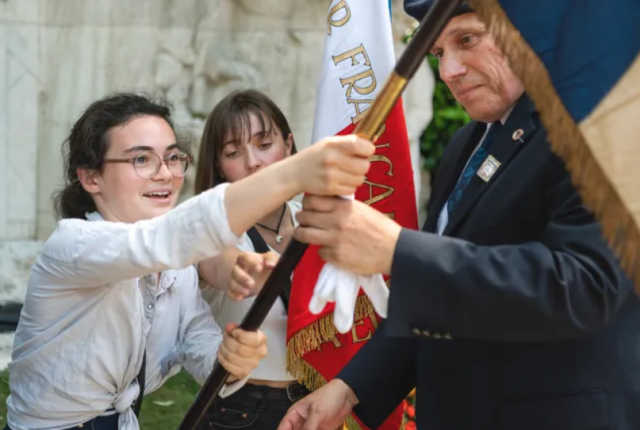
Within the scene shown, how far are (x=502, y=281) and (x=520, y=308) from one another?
0.25 ft

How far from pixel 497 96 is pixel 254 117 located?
149 cm

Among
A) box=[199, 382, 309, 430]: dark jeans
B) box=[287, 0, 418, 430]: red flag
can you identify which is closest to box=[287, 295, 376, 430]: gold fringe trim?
box=[287, 0, 418, 430]: red flag

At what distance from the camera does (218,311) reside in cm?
381

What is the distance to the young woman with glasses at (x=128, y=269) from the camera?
8.02 feet

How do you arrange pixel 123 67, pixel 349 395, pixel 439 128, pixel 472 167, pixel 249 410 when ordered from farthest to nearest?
pixel 439 128, pixel 123 67, pixel 249 410, pixel 349 395, pixel 472 167

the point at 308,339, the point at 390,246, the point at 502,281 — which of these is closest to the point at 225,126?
the point at 308,339

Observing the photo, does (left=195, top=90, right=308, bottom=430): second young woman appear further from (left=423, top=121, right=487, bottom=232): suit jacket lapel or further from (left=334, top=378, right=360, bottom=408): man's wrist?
(left=423, top=121, right=487, bottom=232): suit jacket lapel

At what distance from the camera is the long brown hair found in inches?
156

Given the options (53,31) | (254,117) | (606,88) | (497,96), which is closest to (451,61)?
(497,96)

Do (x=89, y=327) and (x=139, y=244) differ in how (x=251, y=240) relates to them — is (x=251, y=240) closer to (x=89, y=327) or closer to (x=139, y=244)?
(x=89, y=327)

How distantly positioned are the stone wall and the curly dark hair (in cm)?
328

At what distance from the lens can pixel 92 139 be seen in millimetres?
3227

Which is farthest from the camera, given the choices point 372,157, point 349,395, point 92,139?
point 372,157

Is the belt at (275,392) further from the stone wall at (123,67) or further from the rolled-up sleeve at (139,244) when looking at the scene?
the stone wall at (123,67)
